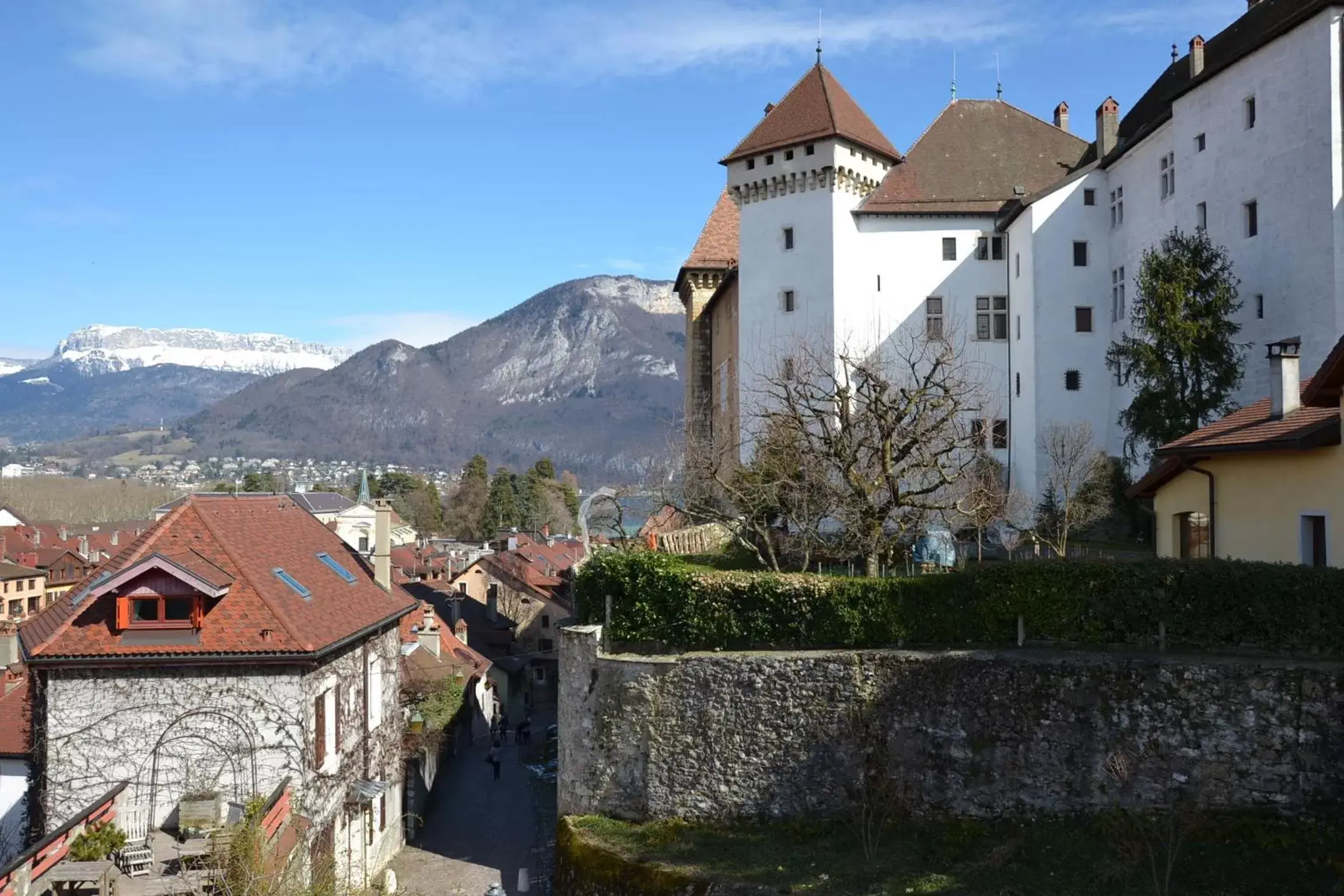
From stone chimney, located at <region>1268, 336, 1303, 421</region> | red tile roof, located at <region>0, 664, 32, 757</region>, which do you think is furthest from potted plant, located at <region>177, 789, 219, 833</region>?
stone chimney, located at <region>1268, 336, 1303, 421</region>

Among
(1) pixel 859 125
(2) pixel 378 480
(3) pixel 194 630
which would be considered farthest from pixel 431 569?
(2) pixel 378 480

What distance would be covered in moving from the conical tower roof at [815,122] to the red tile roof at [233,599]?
90.8 feet

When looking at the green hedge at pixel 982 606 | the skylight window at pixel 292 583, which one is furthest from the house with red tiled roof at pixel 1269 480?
the skylight window at pixel 292 583

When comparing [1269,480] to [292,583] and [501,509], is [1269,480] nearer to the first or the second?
[292,583]

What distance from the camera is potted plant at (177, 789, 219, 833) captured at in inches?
667

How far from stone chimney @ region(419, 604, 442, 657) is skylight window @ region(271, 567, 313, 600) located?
15.5 metres

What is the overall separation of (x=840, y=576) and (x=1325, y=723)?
22.8 feet

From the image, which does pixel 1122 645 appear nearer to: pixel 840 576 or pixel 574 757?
pixel 840 576

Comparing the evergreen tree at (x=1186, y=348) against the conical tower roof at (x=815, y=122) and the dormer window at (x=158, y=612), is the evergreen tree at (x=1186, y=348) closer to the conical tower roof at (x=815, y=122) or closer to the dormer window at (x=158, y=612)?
the conical tower roof at (x=815, y=122)

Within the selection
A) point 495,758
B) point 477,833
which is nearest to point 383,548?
point 477,833

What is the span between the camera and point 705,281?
5703 centimetres

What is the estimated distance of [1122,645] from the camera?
638 inches

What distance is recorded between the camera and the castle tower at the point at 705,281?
56875mm

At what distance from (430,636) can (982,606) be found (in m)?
24.9
